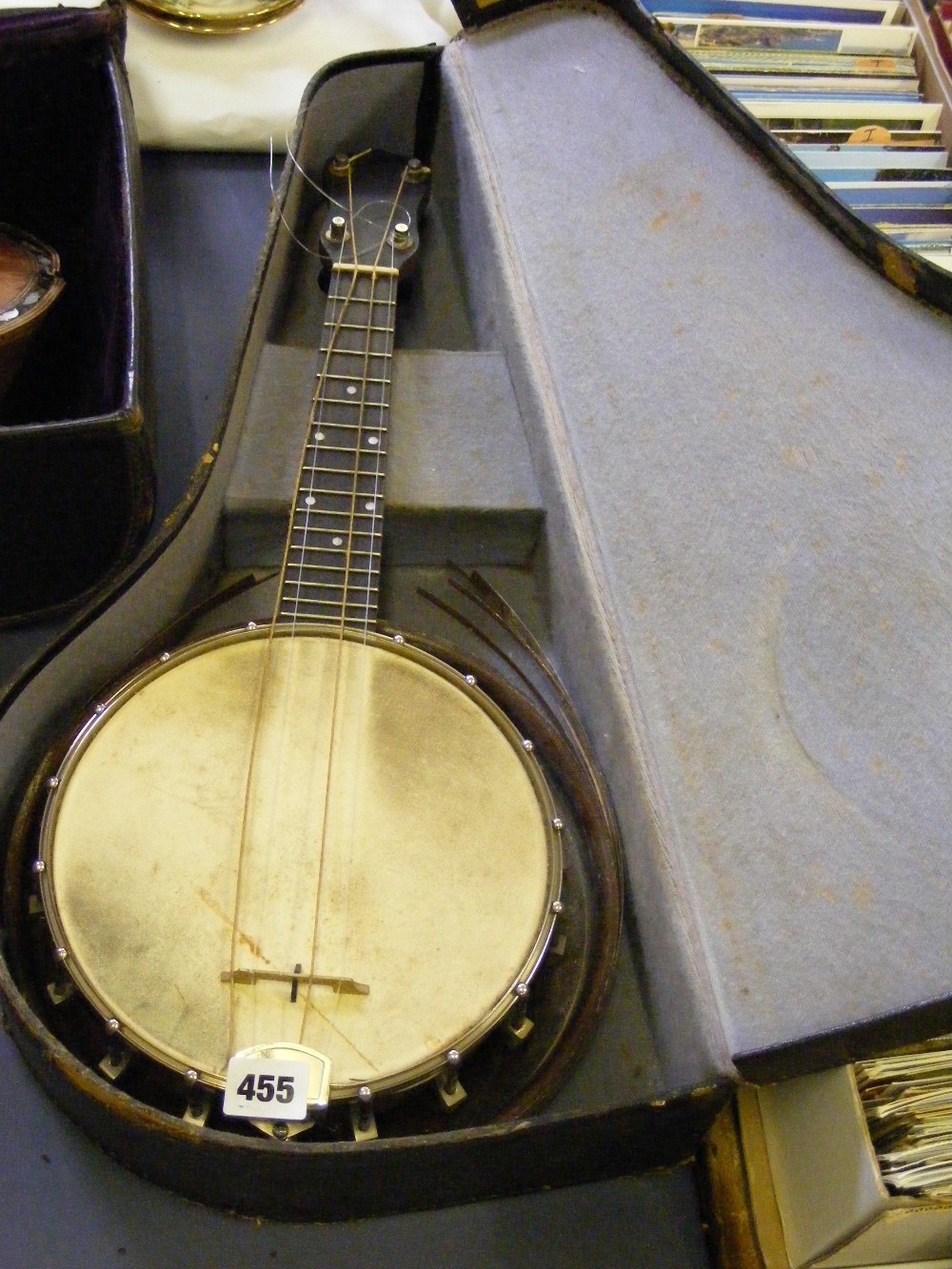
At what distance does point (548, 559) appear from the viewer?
1.16m

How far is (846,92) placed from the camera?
1271 millimetres

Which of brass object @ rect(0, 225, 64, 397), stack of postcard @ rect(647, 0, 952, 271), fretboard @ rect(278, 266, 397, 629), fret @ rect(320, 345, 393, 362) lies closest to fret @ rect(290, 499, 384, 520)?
fretboard @ rect(278, 266, 397, 629)

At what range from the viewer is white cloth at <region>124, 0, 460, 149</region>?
151cm

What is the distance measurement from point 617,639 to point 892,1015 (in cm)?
41

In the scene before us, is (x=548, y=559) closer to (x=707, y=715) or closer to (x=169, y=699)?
(x=707, y=715)

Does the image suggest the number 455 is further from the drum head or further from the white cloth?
the white cloth

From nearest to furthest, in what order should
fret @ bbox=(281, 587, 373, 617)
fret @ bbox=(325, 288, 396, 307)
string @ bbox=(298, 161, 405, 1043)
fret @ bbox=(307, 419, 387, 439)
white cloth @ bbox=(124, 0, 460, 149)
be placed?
string @ bbox=(298, 161, 405, 1043) < fret @ bbox=(281, 587, 373, 617) < fret @ bbox=(307, 419, 387, 439) < fret @ bbox=(325, 288, 396, 307) < white cloth @ bbox=(124, 0, 460, 149)

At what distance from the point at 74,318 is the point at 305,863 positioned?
77 cm

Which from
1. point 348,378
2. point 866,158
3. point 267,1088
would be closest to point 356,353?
point 348,378

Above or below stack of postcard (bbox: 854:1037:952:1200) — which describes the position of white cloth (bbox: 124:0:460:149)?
above

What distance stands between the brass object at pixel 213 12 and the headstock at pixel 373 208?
0.33 m

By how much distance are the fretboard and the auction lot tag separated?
1.35ft

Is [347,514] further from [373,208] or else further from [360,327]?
[373,208]

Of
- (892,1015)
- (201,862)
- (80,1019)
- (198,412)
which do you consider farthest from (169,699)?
(892,1015)
